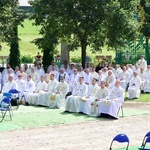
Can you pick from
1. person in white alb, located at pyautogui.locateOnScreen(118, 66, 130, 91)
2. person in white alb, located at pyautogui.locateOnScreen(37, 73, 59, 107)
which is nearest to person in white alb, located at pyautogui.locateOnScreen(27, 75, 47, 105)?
person in white alb, located at pyautogui.locateOnScreen(37, 73, 59, 107)

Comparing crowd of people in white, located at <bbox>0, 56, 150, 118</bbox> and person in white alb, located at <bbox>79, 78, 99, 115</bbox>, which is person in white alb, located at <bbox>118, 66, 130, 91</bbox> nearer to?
crowd of people in white, located at <bbox>0, 56, 150, 118</bbox>

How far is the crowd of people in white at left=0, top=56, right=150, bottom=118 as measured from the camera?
22.8 m

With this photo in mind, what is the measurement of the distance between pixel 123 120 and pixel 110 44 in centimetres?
1402

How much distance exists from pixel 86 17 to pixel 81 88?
9738 millimetres

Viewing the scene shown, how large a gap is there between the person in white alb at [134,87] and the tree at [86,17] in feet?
16.4

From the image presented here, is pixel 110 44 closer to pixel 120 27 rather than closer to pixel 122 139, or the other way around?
pixel 120 27

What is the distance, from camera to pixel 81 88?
2425cm

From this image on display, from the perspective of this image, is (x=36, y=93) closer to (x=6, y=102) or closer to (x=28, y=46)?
(x=6, y=102)

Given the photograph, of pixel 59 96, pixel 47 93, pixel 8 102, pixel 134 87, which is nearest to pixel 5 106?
pixel 8 102

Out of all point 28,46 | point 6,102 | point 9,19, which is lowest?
point 6,102

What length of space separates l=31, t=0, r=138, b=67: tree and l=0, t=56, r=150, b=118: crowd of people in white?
2.21 meters

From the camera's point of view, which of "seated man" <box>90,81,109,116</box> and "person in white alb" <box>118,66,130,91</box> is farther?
"person in white alb" <box>118,66,130,91</box>

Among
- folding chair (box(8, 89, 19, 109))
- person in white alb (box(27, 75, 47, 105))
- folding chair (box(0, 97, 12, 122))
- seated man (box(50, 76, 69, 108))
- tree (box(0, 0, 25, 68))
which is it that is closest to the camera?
folding chair (box(0, 97, 12, 122))

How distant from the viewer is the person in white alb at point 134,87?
28719 millimetres
